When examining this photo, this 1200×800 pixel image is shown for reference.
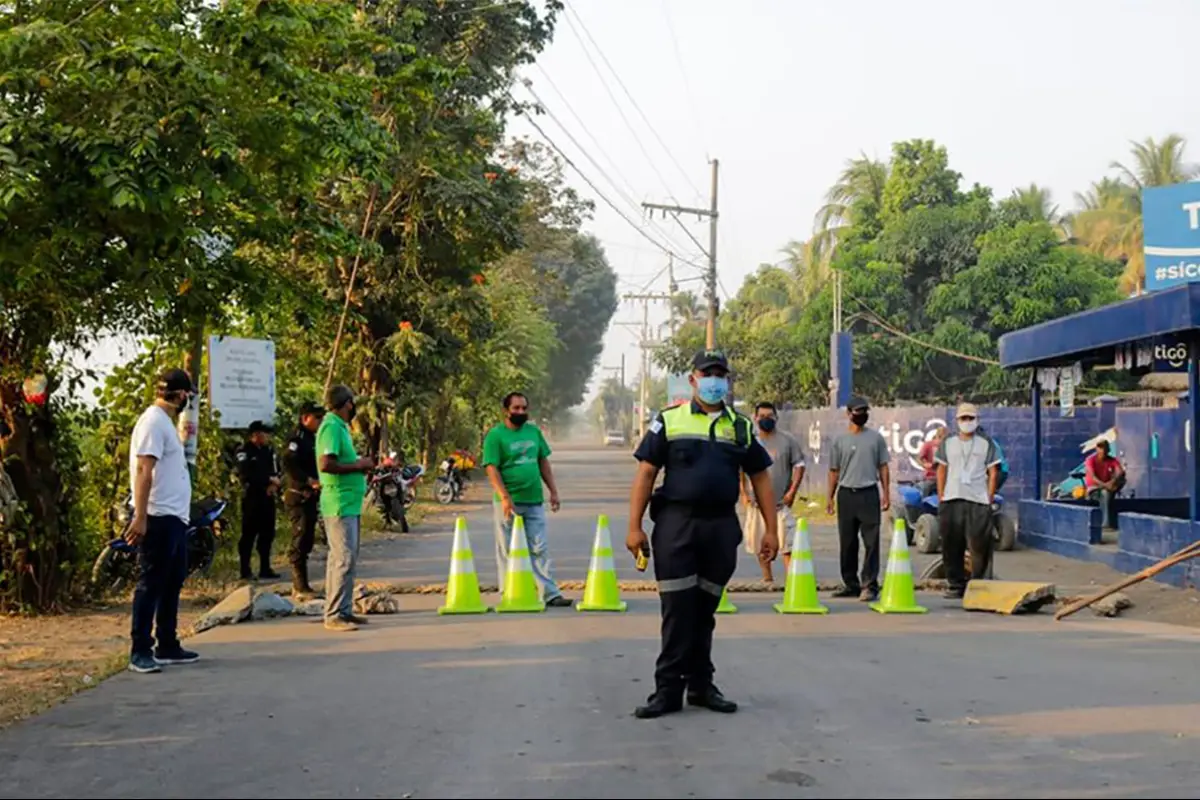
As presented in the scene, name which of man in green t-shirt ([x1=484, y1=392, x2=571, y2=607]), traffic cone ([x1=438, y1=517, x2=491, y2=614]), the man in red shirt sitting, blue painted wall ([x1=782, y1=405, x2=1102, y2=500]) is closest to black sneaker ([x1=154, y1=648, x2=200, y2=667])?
traffic cone ([x1=438, y1=517, x2=491, y2=614])

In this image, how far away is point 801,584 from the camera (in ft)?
38.3

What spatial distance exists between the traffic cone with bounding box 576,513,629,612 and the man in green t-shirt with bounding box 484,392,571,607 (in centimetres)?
43

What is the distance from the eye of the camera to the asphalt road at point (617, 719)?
589 centimetres

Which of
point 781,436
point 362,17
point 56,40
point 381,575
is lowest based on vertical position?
point 381,575

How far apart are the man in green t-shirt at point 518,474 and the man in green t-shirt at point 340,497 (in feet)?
4.14

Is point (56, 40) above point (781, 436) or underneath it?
above

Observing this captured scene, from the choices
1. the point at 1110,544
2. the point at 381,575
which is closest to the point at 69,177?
the point at 381,575

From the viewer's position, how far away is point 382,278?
24.2 meters

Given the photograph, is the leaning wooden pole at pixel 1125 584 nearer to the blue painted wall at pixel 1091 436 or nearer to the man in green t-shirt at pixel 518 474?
the man in green t-shirt at pixel 518 474

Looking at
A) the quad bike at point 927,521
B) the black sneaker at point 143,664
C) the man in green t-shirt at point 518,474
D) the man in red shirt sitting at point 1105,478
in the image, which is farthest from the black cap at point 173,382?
the man in red shirt sitting at point 1105,478

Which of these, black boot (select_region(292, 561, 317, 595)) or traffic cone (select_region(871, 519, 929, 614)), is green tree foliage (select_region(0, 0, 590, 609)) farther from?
traffic cone (select_region(871, 519, 929, 614))

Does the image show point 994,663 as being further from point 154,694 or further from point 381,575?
point 381,575

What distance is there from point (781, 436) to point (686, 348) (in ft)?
140

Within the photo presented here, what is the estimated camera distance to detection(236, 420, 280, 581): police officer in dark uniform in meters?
14.2
